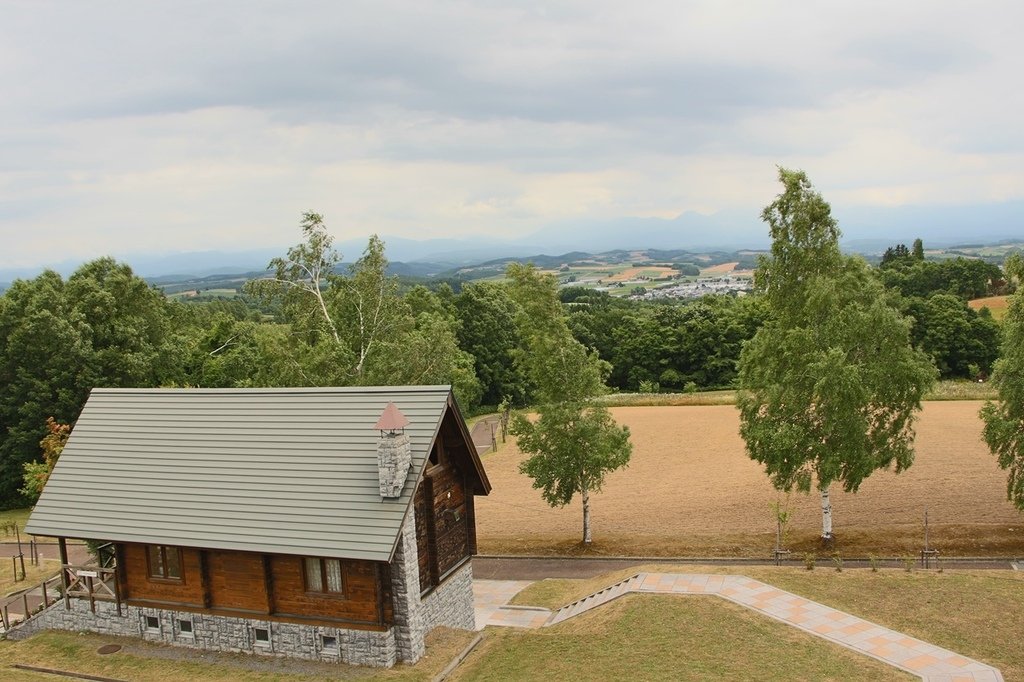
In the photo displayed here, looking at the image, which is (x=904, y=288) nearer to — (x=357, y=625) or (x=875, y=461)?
(x=875, y=461)

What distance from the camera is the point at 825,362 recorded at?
21.9 metres

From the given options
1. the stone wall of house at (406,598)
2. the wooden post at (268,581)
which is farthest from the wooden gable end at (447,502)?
the wooden post at (268,581)

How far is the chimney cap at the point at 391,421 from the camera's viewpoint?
14.8 metres

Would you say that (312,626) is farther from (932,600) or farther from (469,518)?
(932,600)

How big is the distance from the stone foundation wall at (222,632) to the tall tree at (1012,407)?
19.9 meters

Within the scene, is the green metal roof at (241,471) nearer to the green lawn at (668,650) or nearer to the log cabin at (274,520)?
the log cabin at (274,520)

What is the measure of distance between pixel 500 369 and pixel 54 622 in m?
51.8

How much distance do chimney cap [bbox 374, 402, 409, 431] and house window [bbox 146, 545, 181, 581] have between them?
6538 millimetres

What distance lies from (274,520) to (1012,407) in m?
22.4

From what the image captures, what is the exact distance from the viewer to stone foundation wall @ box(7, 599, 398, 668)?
15.2 m

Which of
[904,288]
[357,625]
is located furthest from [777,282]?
[904,288]

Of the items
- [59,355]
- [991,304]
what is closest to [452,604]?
[59,355]

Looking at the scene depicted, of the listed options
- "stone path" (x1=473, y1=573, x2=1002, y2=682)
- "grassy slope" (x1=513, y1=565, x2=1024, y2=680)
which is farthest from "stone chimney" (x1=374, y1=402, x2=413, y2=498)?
"grassy slope" (x1=513, y1=565, x2=1024, y2=680)

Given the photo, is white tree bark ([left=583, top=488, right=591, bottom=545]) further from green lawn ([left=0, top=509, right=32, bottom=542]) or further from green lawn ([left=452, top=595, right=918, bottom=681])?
green lawn ([left=0, top=509, right=32, bottom=542])
